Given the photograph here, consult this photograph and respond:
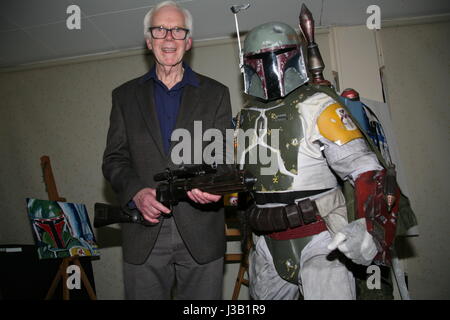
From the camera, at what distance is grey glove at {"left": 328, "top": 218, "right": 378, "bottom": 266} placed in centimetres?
117

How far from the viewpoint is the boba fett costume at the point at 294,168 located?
1.35 meters

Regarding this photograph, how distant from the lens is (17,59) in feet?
11.7

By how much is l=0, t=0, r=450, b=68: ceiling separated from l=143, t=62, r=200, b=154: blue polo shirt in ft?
4.20

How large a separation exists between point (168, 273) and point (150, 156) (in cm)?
52

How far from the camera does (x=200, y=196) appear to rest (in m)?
1.40

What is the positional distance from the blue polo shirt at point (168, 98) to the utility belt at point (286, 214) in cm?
53

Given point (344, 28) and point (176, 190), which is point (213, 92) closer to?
point (176, 190)
